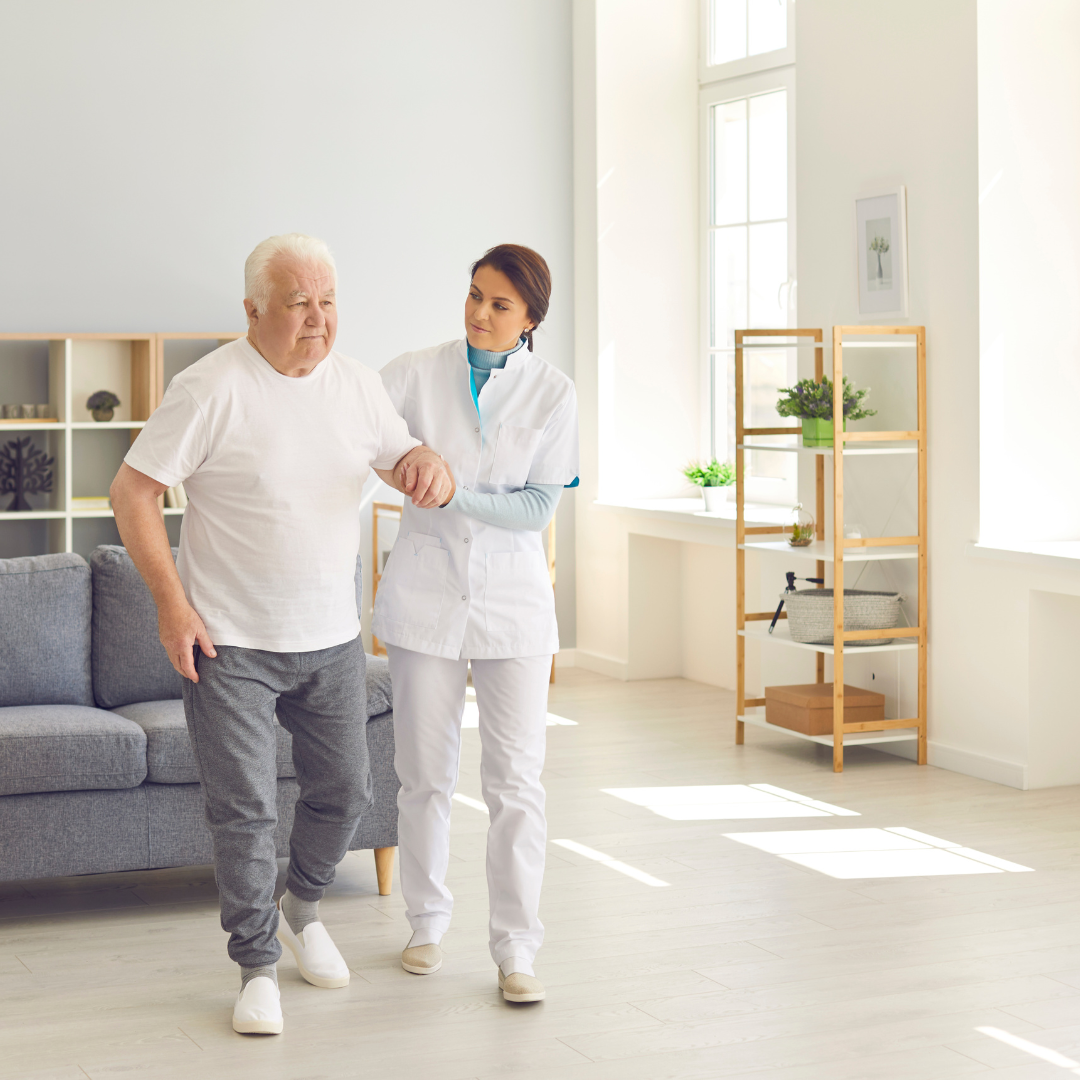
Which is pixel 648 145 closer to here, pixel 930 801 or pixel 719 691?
pixel 719 691

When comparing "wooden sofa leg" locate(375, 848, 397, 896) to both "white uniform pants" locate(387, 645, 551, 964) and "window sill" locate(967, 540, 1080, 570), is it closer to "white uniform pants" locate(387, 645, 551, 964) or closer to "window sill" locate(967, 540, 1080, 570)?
"white uniform pants" locate(387, 645, 551, 964)

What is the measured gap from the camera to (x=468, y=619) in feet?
9.44

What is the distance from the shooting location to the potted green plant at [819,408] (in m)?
4.97

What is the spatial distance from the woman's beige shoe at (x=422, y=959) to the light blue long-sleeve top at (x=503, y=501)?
0.89 meters

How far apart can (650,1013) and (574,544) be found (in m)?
4.42

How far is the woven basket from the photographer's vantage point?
4.95m

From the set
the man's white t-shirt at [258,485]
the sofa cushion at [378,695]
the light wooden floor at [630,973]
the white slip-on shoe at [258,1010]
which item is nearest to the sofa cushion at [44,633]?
the light wooden floor at [630,973]

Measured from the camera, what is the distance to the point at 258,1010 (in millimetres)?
2727

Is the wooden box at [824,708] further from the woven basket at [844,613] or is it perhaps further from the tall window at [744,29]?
the tall window at [744,29]

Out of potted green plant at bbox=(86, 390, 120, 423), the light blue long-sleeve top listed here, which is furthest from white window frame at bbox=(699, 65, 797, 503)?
the light blue long-sleeve top

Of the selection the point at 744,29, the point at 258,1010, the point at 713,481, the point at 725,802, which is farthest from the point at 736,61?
the point at 258,1010

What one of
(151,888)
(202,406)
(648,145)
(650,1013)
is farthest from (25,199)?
(650,1013)

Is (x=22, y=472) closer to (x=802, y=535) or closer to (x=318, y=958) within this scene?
(x=802, y=535)

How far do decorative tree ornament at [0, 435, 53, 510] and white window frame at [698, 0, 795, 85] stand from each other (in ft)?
11.3
